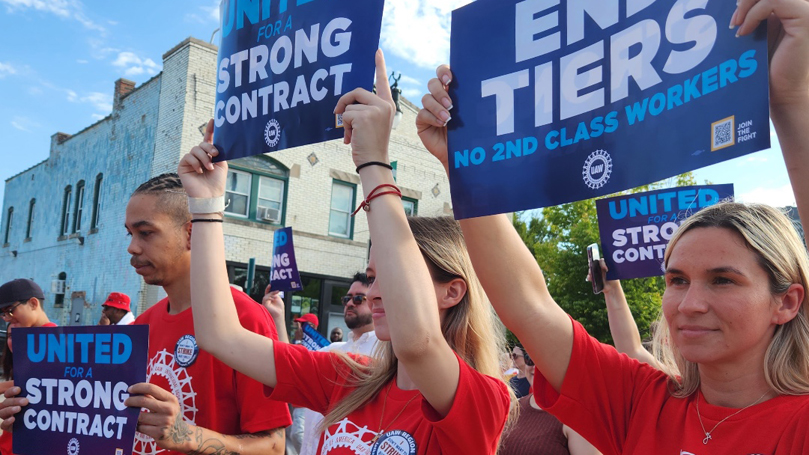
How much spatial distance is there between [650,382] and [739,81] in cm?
95

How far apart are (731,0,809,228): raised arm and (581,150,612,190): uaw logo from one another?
420mm

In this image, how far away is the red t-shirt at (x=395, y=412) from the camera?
6.78 ft

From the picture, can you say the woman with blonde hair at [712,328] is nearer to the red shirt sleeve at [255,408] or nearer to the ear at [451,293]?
the ear at [451,293]

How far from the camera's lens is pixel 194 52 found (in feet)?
53.3

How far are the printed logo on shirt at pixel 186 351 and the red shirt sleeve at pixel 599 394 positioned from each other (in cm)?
160

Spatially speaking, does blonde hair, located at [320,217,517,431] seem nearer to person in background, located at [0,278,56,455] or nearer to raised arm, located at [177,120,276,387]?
raised arm, located at [177,120,276,387]

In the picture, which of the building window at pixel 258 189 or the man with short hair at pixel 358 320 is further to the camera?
the building window at pixel 258 189

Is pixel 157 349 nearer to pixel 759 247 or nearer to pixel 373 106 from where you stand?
pixel 373 106

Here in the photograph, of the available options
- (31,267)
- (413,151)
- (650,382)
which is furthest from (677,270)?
(31,267)

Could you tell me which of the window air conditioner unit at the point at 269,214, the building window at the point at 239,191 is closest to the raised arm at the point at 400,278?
the building window at the point at 239,191

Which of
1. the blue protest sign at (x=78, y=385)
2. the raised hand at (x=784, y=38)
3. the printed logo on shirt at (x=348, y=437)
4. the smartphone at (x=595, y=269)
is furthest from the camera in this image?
the smartphone at (x=595, y=269)

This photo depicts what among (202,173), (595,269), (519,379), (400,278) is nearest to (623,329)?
(595,269)

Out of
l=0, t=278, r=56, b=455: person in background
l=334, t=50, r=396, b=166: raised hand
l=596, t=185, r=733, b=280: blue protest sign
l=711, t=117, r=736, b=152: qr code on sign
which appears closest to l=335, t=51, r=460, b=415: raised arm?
l=334, t=50, r=396, b=166: raised hand

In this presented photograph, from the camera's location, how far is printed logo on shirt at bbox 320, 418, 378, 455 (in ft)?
7.66
